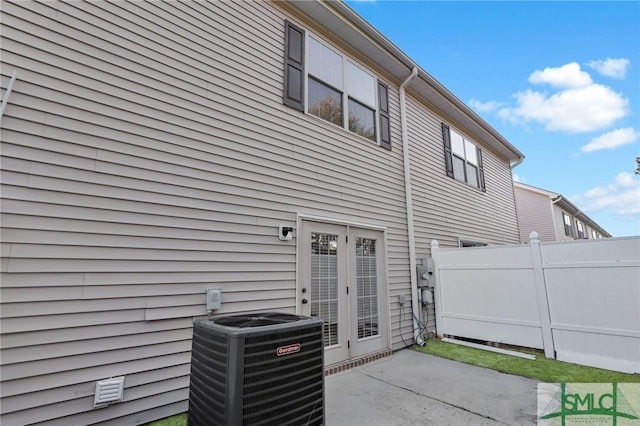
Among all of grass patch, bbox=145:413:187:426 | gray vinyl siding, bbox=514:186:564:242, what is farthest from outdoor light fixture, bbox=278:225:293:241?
gray vinyl siding, bbox=514:186:564:242

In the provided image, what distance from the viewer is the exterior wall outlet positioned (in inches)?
119

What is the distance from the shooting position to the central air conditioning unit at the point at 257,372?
66.4 inches

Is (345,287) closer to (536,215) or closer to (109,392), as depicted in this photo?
(109,392)

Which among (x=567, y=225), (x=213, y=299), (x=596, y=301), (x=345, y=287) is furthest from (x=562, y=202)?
(x=213, y=299)

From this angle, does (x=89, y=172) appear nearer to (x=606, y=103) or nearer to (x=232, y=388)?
(x=232, y=388)

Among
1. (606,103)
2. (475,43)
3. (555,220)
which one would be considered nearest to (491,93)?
(475,43)

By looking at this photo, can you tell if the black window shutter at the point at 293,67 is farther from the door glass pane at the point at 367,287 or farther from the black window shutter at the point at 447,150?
the black window shutter at the point at 447,150

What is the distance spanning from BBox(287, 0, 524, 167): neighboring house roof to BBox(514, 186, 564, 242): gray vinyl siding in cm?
726

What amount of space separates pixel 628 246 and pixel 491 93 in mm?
9424

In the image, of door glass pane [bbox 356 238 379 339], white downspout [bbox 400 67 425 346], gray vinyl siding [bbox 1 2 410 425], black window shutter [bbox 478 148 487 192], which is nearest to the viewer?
gray vinyl siding [bbox 1 2 410 425]

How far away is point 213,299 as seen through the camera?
3.06m

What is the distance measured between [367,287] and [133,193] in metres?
3.56

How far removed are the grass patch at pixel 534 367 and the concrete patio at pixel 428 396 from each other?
→ 0.25 m

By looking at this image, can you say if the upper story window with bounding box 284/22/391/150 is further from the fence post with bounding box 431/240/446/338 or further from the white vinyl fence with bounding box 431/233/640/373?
the white vinyl fence with bounding box 431/233/640/373
